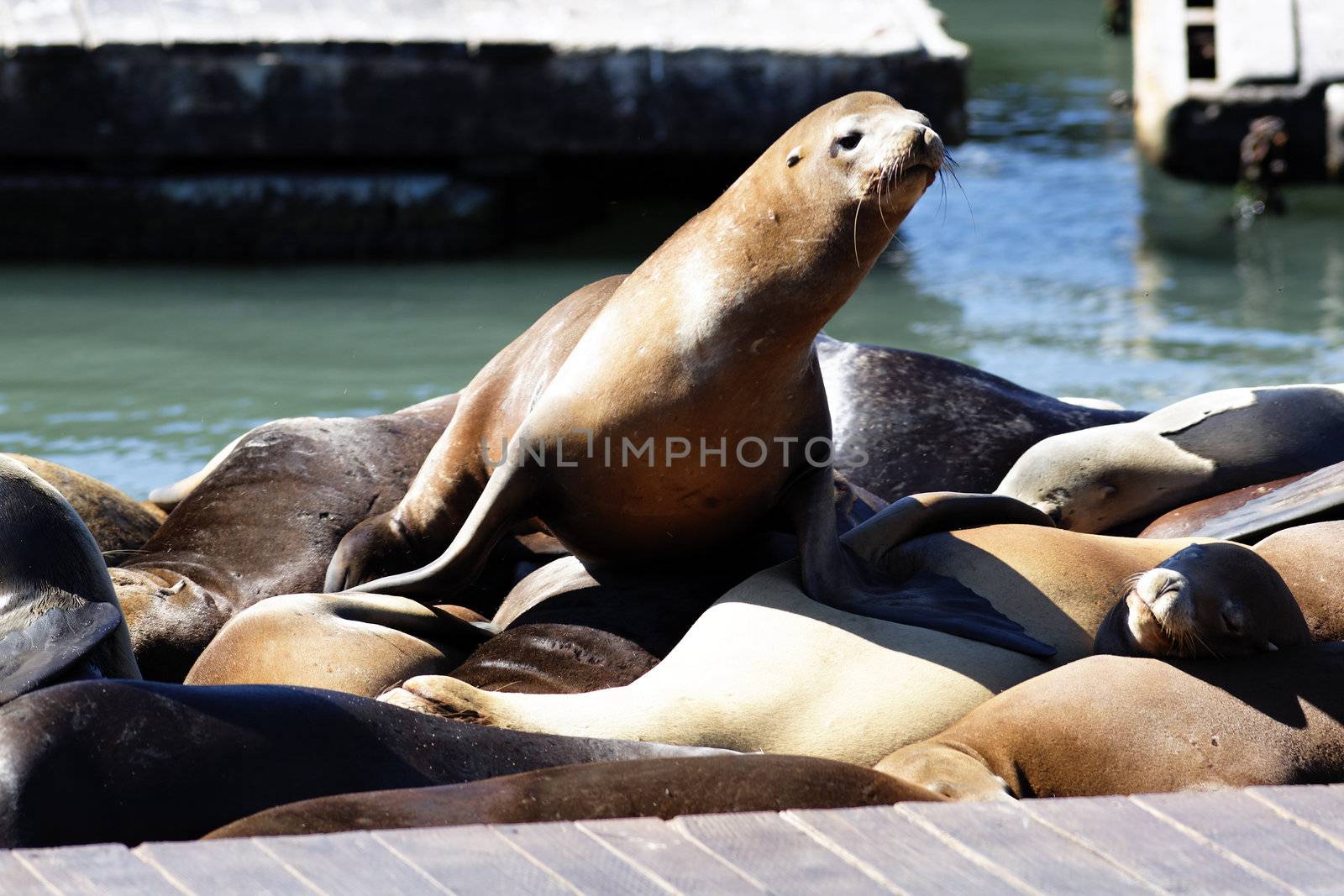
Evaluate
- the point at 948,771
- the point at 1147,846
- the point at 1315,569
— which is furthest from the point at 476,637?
the point at 1147,846

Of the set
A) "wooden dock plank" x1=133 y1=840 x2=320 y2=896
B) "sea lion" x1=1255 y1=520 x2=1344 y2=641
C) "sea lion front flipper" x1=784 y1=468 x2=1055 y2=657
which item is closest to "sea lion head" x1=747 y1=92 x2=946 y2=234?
"sea lion front flipper" x1=784 y1=468 x2=1055 y2=657

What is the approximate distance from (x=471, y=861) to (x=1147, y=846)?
88 centimetres

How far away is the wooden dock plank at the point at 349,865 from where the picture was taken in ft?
6.81

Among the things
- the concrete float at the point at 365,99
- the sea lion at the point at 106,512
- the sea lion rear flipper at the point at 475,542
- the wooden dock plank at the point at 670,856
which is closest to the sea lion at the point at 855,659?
the sea lion rear flipper at the point at 475,542

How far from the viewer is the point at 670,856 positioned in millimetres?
2182

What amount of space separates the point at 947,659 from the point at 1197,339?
6.75 m

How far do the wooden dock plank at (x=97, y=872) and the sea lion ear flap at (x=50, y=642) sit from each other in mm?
810

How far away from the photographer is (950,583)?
12.8 feet

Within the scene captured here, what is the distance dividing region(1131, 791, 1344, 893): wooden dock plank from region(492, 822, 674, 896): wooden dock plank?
28.9 inches

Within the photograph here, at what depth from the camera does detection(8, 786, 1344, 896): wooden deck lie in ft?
6.88

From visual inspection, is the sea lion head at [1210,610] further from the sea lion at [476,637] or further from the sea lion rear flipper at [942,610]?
the sea lion at [476,637]

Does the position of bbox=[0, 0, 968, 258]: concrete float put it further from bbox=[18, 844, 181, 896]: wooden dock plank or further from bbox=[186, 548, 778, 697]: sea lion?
bbox=[18, 844, 181, 896]: wooden dock plank

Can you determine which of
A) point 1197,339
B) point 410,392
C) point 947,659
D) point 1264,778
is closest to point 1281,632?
point 1264,778

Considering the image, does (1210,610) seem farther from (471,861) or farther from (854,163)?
(471,861)
